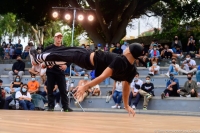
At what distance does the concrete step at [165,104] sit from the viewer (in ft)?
47.0

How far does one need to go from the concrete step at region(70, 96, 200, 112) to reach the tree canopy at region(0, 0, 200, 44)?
11.2 meters

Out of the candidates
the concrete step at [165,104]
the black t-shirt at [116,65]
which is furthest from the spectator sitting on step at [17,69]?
the black t-shirt at [116,65]

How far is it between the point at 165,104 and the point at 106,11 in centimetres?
1386

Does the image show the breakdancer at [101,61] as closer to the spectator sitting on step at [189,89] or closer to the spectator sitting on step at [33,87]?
the spectator sitting on step at [189,89]

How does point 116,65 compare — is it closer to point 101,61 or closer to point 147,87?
point 101,61

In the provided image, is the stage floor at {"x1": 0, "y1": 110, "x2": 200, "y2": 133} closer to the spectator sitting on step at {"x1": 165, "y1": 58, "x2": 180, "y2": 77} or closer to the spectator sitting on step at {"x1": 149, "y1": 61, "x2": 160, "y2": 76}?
the spectator sitting on step at {"x1": 165, "y1": 58, "x2": 180, "y2": 77}

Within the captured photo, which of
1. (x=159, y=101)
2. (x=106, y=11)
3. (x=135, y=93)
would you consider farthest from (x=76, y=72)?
(x=106, y=11)

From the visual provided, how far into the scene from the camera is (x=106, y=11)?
27.7 meters

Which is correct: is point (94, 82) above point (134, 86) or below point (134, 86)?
above

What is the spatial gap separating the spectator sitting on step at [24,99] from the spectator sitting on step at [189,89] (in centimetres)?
522

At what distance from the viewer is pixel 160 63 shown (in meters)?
19.1

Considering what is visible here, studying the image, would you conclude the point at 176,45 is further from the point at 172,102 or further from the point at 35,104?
the point at 35,104

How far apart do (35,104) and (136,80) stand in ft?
12.4

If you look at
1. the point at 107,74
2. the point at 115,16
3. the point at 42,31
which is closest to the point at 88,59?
the point at 107,74
